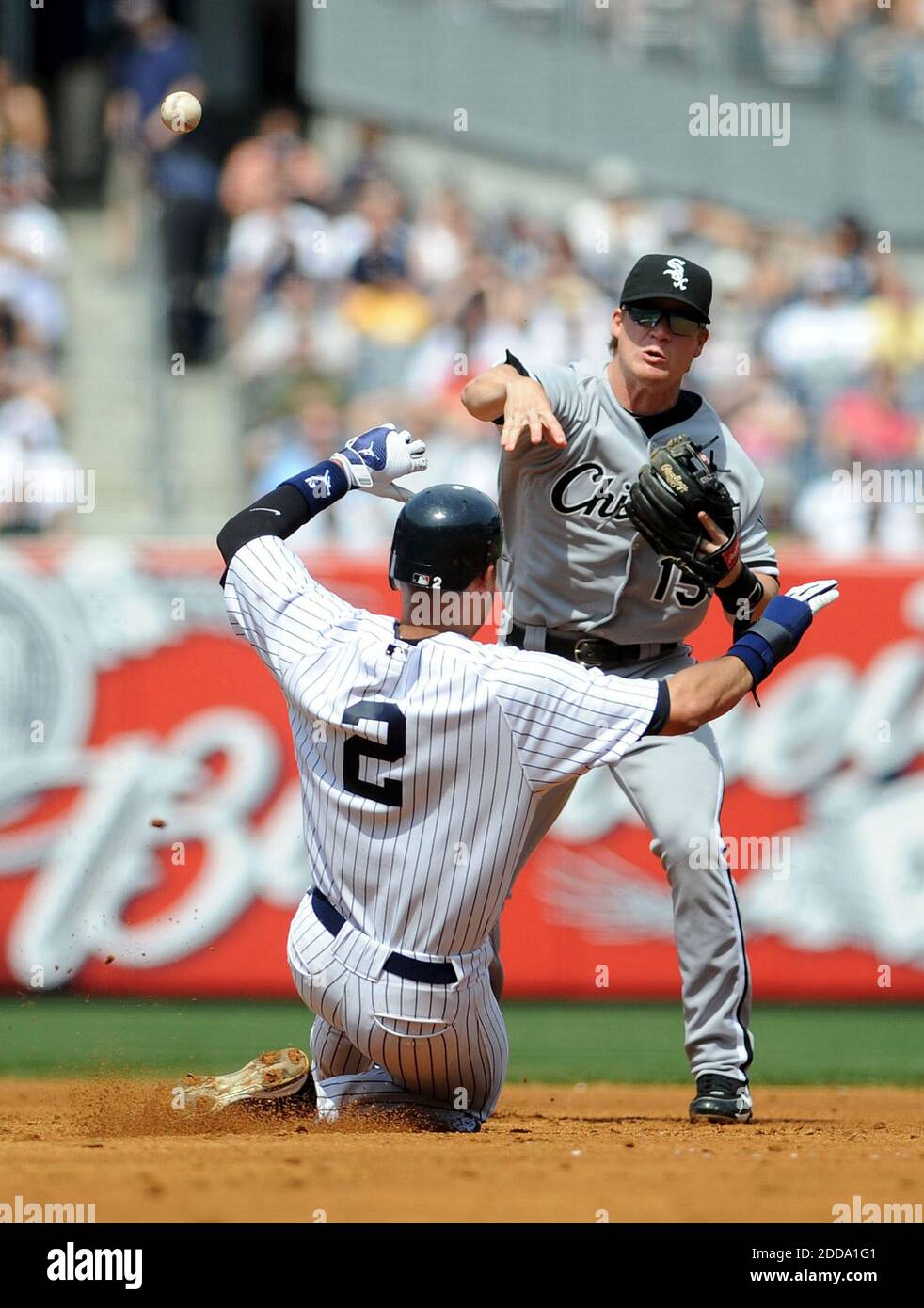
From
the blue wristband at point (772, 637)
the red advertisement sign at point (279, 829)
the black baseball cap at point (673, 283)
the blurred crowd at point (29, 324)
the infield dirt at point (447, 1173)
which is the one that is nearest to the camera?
the infield dirt at point (447, 1173)

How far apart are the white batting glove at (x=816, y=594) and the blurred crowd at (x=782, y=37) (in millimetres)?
9759

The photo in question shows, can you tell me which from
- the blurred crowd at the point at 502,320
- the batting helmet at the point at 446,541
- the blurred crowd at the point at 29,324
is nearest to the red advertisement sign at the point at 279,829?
the blurred crowd at the point at 29,324

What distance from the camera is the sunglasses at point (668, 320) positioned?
4.75 meters

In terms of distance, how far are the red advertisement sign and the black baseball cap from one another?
347cm

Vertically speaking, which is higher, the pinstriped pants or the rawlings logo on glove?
the rawlings logo on glove

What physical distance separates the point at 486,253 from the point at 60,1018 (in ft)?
18.5

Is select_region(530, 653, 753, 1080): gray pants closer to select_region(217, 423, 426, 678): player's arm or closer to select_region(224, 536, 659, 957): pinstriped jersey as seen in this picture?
select_region(224, 536, 659, 957): pinstriped jersey

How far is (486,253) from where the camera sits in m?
11.2

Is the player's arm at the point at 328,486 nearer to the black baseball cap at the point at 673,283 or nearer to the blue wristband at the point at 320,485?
the blue wristband at the point at 320,485

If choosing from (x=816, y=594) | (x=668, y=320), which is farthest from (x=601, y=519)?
(x=816, y=594)

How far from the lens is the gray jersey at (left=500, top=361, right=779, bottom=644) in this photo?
16.1 feet

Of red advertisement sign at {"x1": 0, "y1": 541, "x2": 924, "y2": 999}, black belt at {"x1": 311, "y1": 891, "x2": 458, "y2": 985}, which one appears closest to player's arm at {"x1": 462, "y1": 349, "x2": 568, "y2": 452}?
black belt at {"x1": 311, "y1": 891, "x2": 458, "y2": 985}

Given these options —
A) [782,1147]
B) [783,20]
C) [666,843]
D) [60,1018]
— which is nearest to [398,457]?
[666,843]

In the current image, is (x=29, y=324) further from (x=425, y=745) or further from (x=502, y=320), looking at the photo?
(x=425, y=745)
